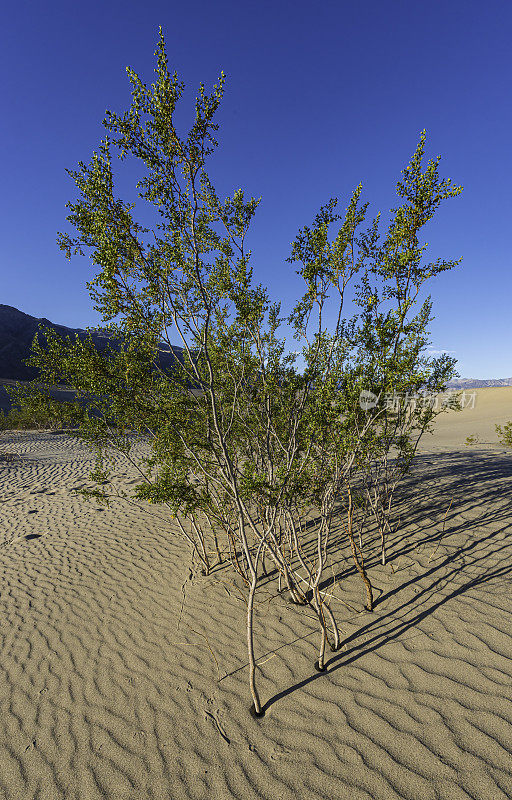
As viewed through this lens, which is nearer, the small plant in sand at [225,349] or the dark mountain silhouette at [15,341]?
the small plant in sand at [225,349]

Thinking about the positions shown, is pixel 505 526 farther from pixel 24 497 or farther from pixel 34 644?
pixel 24 497

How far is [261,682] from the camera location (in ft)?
13.2

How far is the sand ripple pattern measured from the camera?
304cm

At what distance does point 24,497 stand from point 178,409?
11252 mm

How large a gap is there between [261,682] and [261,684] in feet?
0.10

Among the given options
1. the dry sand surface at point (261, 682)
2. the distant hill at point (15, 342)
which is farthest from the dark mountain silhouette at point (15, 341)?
the dry sand surface at point (261, 682)

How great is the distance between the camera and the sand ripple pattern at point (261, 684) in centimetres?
304

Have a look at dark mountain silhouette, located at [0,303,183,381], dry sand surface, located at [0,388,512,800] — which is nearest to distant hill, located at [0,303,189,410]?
dark mountain silhouette, located at [0,303,183,381]

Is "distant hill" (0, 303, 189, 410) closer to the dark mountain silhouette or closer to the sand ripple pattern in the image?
the dark mountain silhouette

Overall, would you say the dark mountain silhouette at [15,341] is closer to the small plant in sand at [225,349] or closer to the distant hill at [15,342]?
the distant hill at [15,342]

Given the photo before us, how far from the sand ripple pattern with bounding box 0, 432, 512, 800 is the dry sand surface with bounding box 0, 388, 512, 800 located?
2 cm

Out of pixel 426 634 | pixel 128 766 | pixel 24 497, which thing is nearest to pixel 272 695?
pixel 128 766

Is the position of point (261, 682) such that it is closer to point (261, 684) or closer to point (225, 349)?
point (261, 684)

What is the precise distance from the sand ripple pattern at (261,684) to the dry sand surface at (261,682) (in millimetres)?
17
